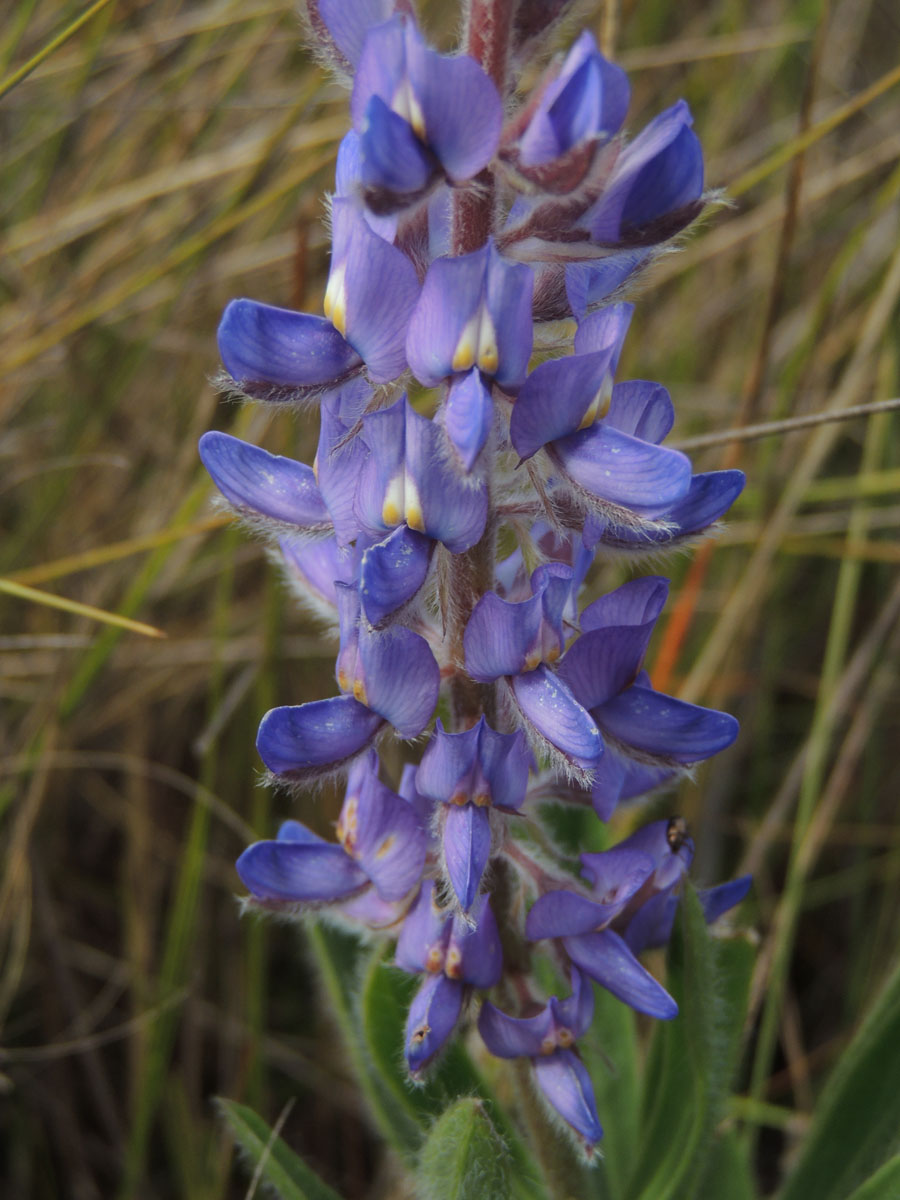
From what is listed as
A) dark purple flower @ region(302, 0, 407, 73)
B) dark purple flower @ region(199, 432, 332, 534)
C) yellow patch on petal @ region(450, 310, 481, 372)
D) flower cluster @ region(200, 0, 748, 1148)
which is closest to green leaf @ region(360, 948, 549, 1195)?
flower cluster @ region(200, 0, 748, 1148)

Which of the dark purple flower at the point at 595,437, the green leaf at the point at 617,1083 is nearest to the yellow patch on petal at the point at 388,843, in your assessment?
the dark purple flower at the point at 595,437

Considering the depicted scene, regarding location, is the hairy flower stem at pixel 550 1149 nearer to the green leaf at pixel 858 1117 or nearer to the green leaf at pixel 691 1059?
the green leaf at pixel 691 1059

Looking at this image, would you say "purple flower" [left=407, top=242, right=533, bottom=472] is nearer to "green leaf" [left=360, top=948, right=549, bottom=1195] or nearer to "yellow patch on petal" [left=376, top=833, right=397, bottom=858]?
"yellow patch on petal" [left=376, top=833, right=397, bottom=858]

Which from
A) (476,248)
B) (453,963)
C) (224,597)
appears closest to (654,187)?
(476,248)

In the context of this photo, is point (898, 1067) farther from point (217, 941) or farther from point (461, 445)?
point (217, 941)

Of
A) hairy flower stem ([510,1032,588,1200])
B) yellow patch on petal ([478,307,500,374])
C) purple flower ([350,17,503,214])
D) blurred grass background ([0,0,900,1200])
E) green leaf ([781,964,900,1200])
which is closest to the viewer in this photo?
purple flower ([350,17,503,214])
